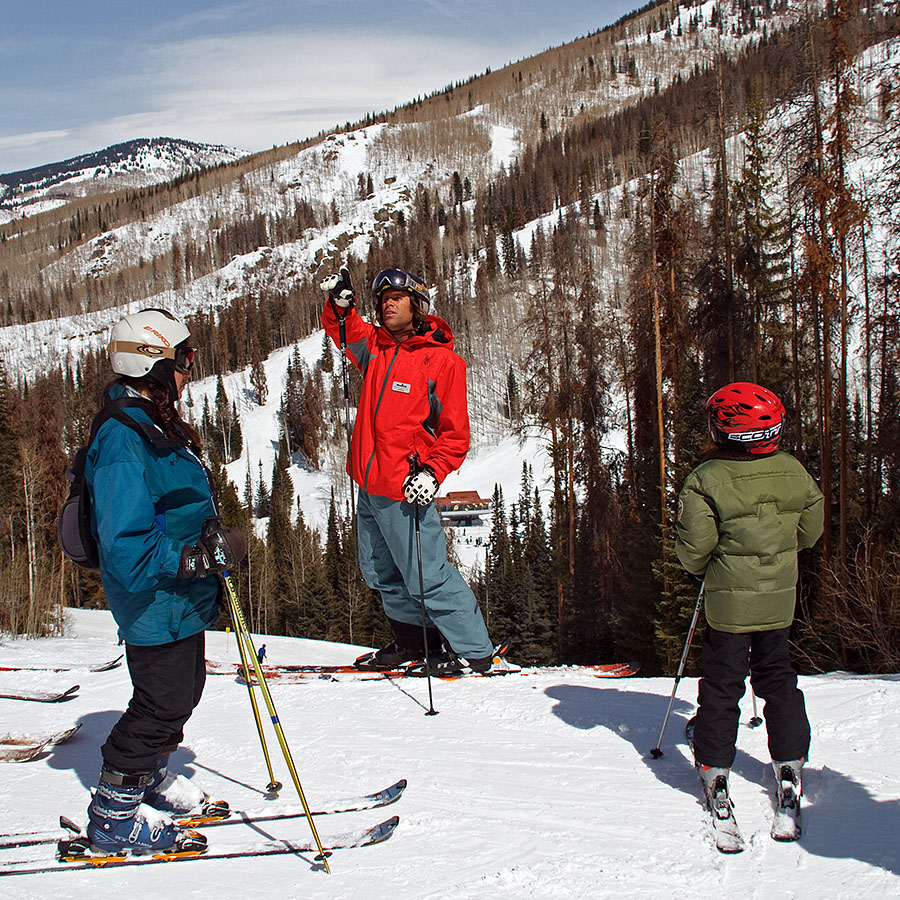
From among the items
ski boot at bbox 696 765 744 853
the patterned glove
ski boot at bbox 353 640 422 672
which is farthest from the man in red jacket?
ski boot at bbox 696 765 744 853

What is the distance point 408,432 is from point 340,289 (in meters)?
1.09

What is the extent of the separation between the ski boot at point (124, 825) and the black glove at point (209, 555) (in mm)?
875

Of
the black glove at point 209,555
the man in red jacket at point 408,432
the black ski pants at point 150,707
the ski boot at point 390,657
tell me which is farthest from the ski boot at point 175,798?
the ski boot at point 390,657

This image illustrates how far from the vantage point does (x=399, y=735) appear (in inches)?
159

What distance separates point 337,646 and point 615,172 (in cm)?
11485

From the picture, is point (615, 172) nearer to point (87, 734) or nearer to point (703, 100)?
point (703, 100)

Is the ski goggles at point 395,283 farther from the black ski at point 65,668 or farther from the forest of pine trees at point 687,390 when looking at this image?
the black ski at point 65,668

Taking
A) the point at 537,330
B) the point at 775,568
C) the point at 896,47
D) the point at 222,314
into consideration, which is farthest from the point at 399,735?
the point at 222,314

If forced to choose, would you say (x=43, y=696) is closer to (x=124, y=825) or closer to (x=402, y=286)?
(x=124, y=825)

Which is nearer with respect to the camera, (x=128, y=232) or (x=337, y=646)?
(x=337, y=646)

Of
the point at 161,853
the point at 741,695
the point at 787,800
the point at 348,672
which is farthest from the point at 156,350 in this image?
the point at 348,672

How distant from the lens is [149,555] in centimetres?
259

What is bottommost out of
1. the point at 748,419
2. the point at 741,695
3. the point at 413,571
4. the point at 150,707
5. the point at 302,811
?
the point at 302,811

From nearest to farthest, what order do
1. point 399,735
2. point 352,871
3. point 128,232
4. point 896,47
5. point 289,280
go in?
point 352,871, point 399,735, point 896,47, point 289,280, point 128,232
